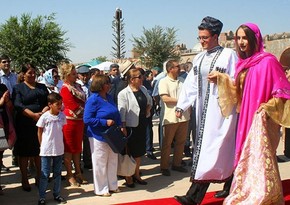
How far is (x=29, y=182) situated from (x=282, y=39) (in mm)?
15192

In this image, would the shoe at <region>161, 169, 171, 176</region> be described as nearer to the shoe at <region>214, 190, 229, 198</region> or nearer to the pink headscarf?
the shoe at <region>214, 190, 229, 198</region>

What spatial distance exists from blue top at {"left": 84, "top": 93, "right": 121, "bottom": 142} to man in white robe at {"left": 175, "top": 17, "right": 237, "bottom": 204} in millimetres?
1407

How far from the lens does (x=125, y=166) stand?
5.78 metres

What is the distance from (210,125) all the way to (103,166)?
72.3 inches

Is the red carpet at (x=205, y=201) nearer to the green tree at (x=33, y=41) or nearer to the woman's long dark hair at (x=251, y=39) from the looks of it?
the woman's long dark hair at (x=251, y=39)

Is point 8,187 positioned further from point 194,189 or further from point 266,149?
point 266,149

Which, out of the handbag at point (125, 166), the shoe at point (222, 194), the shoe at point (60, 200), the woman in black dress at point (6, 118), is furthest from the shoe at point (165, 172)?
the woman in black dress at point (6, 118)

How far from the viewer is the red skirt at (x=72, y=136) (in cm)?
580

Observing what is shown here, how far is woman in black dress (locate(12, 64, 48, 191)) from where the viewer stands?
18.0 ft

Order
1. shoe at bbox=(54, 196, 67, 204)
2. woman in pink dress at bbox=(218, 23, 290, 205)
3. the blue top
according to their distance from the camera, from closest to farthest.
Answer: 1. woman in pink dress at bbox=(218, 23, 290, 205)
2. shoe at bbox=(54, 196, 67, 204)
3. the blue top

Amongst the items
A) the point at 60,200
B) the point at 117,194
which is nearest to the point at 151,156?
the point at 117,194

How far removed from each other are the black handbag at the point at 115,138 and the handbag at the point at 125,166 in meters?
0.38

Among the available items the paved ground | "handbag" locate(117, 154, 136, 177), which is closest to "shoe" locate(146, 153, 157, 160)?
the paved ground

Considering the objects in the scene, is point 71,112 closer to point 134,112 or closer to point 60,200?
point 134,112
